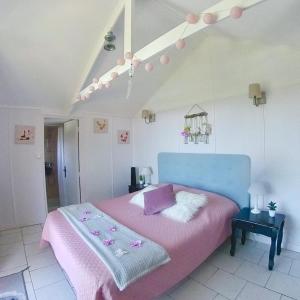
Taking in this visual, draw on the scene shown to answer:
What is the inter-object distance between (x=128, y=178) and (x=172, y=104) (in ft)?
6.74

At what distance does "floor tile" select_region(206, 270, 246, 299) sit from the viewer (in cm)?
192

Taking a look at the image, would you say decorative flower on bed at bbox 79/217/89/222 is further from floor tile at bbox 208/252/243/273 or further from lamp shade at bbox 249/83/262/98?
lamp shade at bbox 249/83/262/98

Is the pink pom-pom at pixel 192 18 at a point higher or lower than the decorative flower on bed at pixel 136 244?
higher

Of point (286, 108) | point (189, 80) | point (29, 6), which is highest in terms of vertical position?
point (29, 6)

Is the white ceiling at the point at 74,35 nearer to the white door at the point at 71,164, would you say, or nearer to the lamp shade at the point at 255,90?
the lamp shade at the point at 255,90

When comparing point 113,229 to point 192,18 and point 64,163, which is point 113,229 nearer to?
point 192,18

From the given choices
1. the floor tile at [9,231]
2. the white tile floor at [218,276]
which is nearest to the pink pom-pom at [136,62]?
the white tile floor at [218,276]

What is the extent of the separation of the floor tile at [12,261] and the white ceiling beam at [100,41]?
97.6 inches

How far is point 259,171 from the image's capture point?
9.04 ft

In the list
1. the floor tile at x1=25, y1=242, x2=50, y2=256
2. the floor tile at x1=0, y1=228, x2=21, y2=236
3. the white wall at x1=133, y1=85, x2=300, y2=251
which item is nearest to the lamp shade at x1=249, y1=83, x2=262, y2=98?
the white wall at x1=133, y1=85, x2=300, y2=251

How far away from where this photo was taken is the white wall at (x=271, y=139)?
8.14 feet

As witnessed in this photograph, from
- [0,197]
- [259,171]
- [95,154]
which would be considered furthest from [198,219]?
[0,197]

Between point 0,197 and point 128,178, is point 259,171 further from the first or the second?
point 0,197

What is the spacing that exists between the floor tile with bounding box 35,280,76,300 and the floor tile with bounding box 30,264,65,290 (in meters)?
0.07
